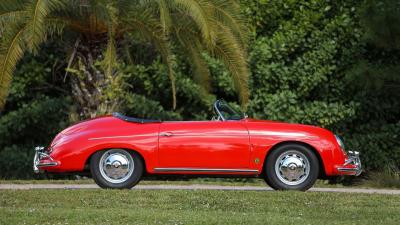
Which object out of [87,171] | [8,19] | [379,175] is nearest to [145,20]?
[8,19]

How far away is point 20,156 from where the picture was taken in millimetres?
19547

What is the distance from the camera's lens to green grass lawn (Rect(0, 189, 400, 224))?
938 centimetres

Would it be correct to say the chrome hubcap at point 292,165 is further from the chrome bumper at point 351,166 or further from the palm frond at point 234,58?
the palm frond at point 234,58

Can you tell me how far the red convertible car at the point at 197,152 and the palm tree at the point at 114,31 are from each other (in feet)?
7.96

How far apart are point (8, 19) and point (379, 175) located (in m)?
7.52

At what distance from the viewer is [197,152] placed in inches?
471

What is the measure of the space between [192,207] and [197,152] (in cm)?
145

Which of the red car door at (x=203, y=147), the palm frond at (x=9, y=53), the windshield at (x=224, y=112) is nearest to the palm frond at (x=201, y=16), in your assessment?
the windshield at (x=224, y=112)

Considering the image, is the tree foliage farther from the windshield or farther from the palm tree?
the windshield

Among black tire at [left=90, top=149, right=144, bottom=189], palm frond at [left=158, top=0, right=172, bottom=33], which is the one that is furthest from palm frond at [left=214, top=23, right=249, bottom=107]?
black tire at [left=90, top=149, right=144, bottom=189]

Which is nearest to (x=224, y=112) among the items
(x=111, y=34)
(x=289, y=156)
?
(x=289, y=156)

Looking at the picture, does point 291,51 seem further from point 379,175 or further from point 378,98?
point 379,175

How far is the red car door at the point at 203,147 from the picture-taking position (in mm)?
11938

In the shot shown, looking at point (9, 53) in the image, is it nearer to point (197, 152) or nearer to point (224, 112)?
point (224, 112)
